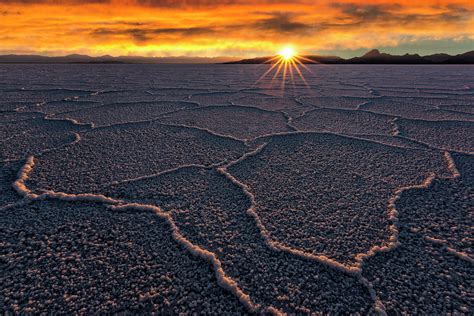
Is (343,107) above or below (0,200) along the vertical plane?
above

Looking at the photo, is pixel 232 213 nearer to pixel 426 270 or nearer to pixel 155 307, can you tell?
pixel 155 307

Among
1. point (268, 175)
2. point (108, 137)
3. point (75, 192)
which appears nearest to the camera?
point (75, 192)

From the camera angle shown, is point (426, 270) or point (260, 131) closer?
point (426, 270)

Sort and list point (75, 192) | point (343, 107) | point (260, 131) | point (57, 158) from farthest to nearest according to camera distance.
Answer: point (343, 107)
point (260, 131)
point (57, 158)
point (75, 192)

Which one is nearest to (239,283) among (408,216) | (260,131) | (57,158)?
(408,216)

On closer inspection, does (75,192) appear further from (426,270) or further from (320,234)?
(426,270)

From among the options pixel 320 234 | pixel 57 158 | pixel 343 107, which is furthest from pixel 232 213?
pixel 343 107
